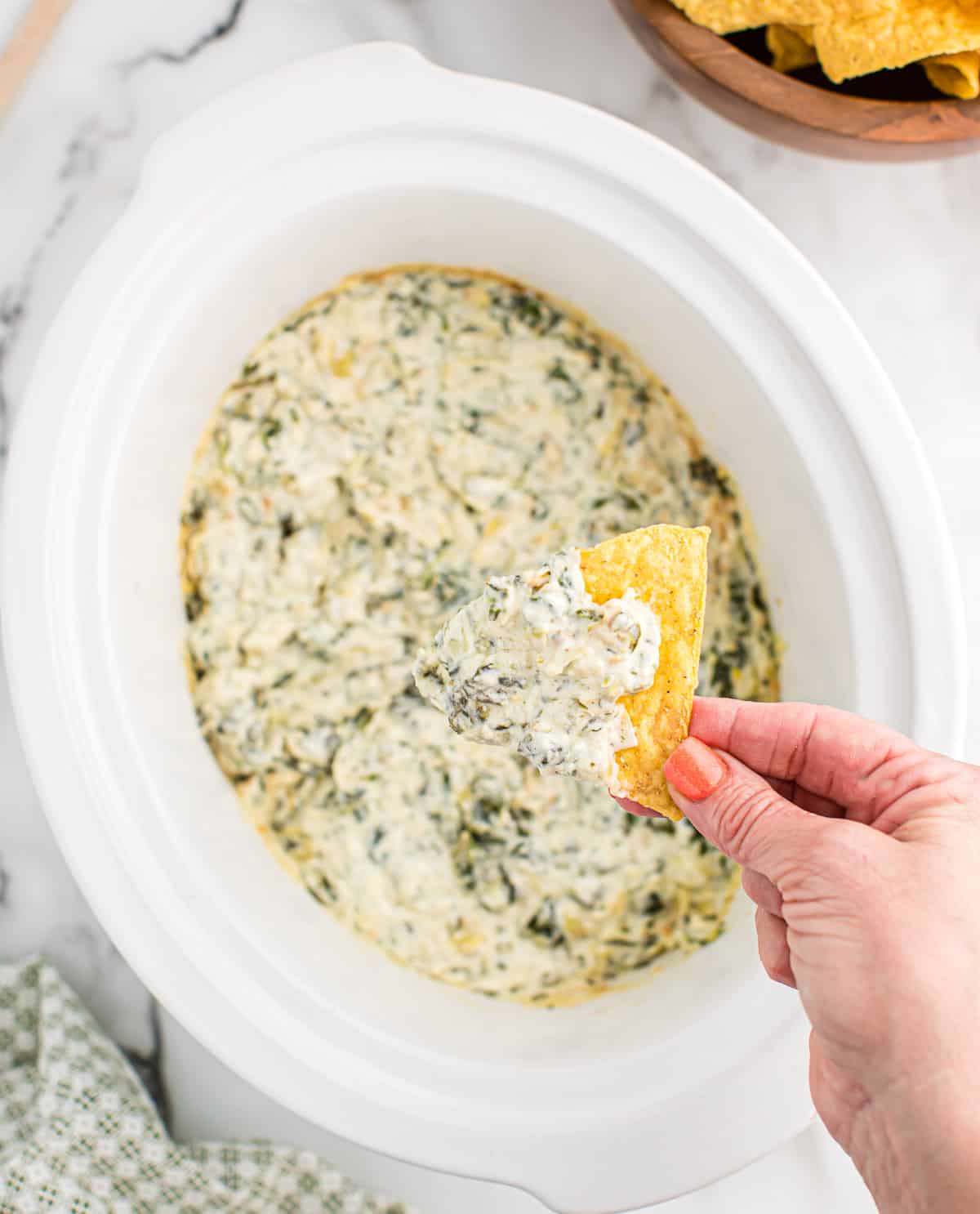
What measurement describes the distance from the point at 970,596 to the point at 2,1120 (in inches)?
52.8

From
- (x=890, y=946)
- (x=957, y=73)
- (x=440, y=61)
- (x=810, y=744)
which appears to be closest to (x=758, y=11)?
(x=957, y=73)

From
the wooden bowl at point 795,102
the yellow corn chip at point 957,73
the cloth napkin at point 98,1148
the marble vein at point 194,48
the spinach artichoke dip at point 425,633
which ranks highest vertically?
the yellow corn chip at point 957,73

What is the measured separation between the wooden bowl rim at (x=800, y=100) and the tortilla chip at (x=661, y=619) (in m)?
0.45

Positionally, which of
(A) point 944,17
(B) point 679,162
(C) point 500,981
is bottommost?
(C) point 500,981

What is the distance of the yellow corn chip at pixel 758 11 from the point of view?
111 cm

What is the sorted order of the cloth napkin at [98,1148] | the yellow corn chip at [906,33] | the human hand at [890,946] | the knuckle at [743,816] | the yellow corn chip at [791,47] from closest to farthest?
the human hand at [890,946] < the knuckle at [743,816] < the yellow corn chip at [906,33] < the yellow corn chip at [791,47] < the cloth napkin at [98,1148]

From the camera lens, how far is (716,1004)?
1204 millimetres

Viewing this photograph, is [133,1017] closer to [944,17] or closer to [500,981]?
[500,981]

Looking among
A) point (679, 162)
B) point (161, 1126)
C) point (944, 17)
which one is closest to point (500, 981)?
point (161, 1126)

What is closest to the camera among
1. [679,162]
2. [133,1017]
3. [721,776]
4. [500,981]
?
[721,776]

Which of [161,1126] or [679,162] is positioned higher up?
[679,162]

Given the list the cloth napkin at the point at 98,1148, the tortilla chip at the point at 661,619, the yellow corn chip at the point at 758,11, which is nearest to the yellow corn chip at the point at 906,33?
the yellow corn chip at the point at 758,11

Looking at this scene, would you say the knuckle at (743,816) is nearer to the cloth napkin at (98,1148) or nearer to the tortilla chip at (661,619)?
the tortilla chip at (661,619)

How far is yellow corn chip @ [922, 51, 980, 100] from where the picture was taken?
114 cm
